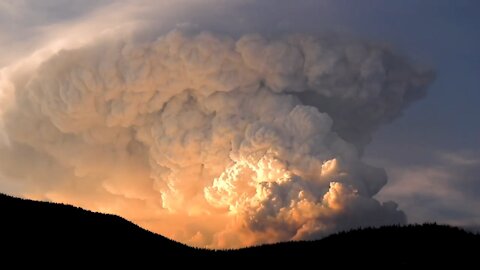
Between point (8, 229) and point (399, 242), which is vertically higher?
point (8, 229)

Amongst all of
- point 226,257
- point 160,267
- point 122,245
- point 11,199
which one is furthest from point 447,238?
point 11,199

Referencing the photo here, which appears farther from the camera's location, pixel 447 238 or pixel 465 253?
pixel 447 238

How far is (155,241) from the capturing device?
3928 centimetres

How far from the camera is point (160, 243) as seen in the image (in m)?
39.2

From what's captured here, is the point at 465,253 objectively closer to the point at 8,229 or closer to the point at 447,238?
the point at 447,238

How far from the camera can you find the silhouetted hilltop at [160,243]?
3077 cm

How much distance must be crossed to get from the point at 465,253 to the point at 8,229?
79.8 feet

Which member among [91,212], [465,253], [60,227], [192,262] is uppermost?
[91,212]

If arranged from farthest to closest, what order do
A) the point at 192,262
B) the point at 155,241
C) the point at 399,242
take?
1. the point at 155,241
2. the point at 192,262
3. the point at 399,242

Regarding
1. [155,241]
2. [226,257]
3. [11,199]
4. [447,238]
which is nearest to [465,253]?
[447,238]

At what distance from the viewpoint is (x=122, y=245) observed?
36.2 meters

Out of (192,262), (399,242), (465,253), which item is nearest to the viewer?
(465,253)

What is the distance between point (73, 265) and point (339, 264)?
13.5 metres

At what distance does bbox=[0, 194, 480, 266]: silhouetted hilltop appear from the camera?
101 feet
